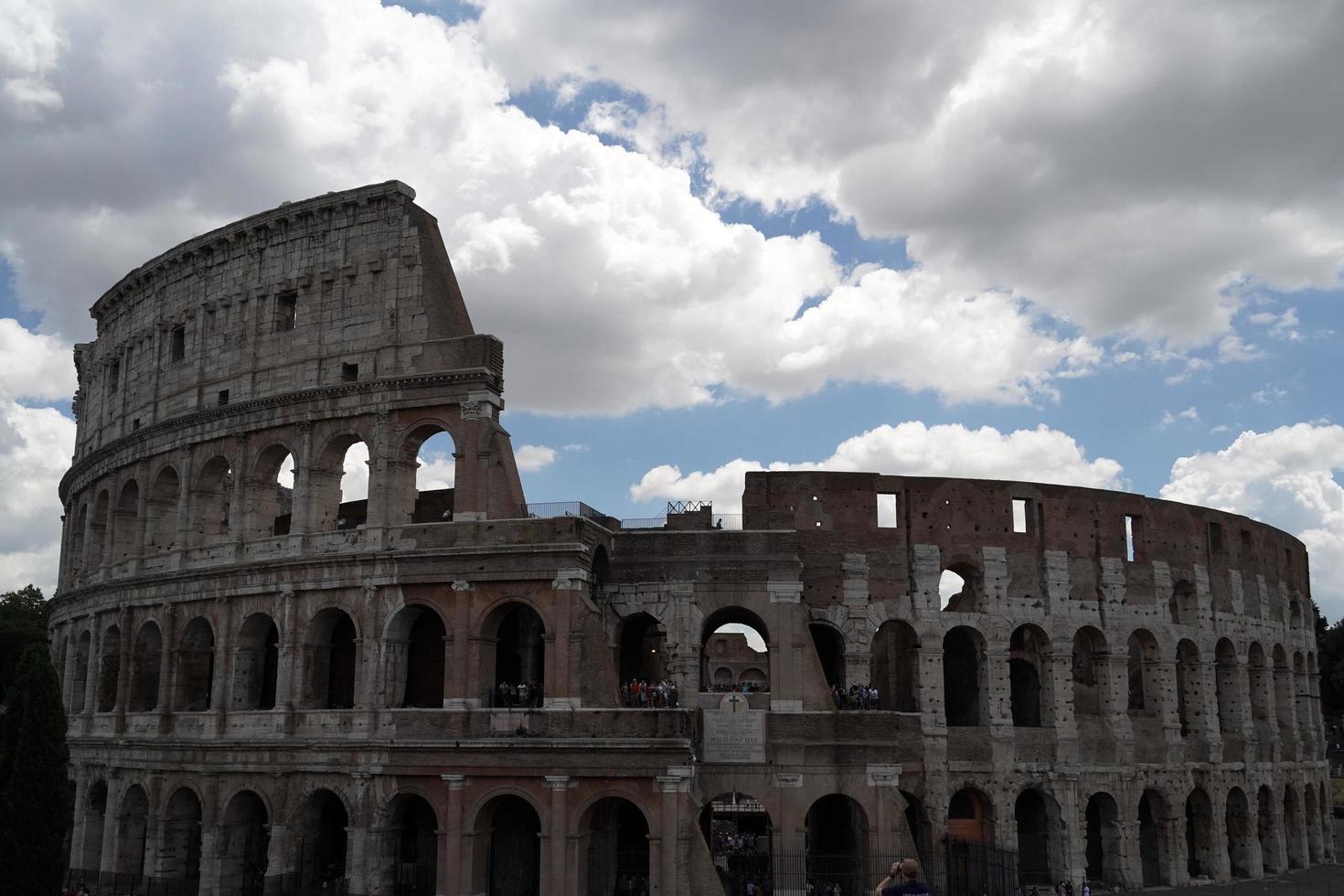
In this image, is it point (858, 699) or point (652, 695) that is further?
point (858, 699)

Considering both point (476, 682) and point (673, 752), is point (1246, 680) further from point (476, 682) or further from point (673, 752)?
point (476, 682)

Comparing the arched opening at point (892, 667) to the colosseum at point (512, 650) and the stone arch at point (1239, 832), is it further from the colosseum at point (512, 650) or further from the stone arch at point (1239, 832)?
the stone arch at point (1239, 832)

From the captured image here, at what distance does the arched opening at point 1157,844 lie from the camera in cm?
3316

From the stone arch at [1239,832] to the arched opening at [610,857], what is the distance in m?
19.1

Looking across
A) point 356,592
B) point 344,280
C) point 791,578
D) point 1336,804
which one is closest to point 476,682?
point 356,592

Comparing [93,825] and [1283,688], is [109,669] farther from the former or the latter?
[1283,688]

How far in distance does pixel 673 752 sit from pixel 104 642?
1871 centimetres

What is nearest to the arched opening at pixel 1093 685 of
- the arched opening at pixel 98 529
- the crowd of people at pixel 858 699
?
the crowd of people at pixel 858 699

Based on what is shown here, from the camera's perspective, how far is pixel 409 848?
28391mm

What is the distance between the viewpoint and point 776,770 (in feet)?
92.1

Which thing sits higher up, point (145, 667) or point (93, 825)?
point (145, 667)

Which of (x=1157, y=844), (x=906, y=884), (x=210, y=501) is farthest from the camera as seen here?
(x=1157, y=844)

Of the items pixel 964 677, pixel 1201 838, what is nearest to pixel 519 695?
pixel 964 677

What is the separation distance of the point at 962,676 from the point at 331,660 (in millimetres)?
17942
